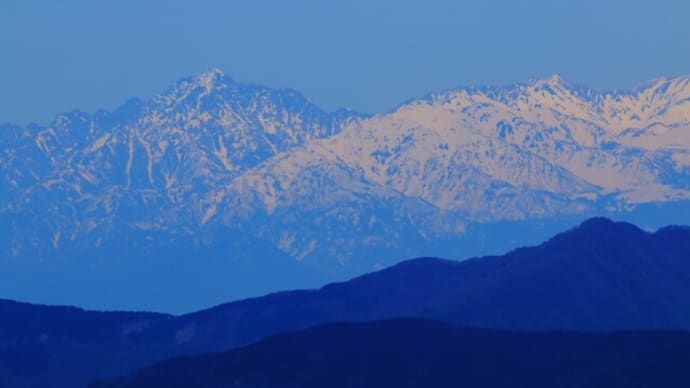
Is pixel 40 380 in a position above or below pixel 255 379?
above

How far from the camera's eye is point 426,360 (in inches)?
5920

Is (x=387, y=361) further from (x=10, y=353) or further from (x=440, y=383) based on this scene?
(x=10, y=353)

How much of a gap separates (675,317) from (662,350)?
5962cm

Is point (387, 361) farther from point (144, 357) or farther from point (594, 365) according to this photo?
point (144, 357)

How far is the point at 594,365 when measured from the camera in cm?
14225

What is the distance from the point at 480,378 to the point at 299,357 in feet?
52.2

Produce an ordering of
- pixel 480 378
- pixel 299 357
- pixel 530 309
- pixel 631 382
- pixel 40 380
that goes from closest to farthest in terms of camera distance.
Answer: pixel 631 382
pixel 480 378
pixel 299 357
pixel 40 380
pixel 530 309

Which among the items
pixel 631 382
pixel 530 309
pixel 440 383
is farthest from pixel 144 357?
pixel 631 382

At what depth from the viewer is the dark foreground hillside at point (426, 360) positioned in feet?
463

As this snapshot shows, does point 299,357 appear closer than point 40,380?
Yes

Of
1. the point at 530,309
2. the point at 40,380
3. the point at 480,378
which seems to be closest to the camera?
the point at 480,378

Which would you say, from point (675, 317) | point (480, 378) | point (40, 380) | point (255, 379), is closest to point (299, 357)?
point (255, 379)

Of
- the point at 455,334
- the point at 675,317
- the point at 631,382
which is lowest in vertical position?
the point at 631,382

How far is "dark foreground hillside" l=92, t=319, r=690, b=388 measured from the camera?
463 ft
